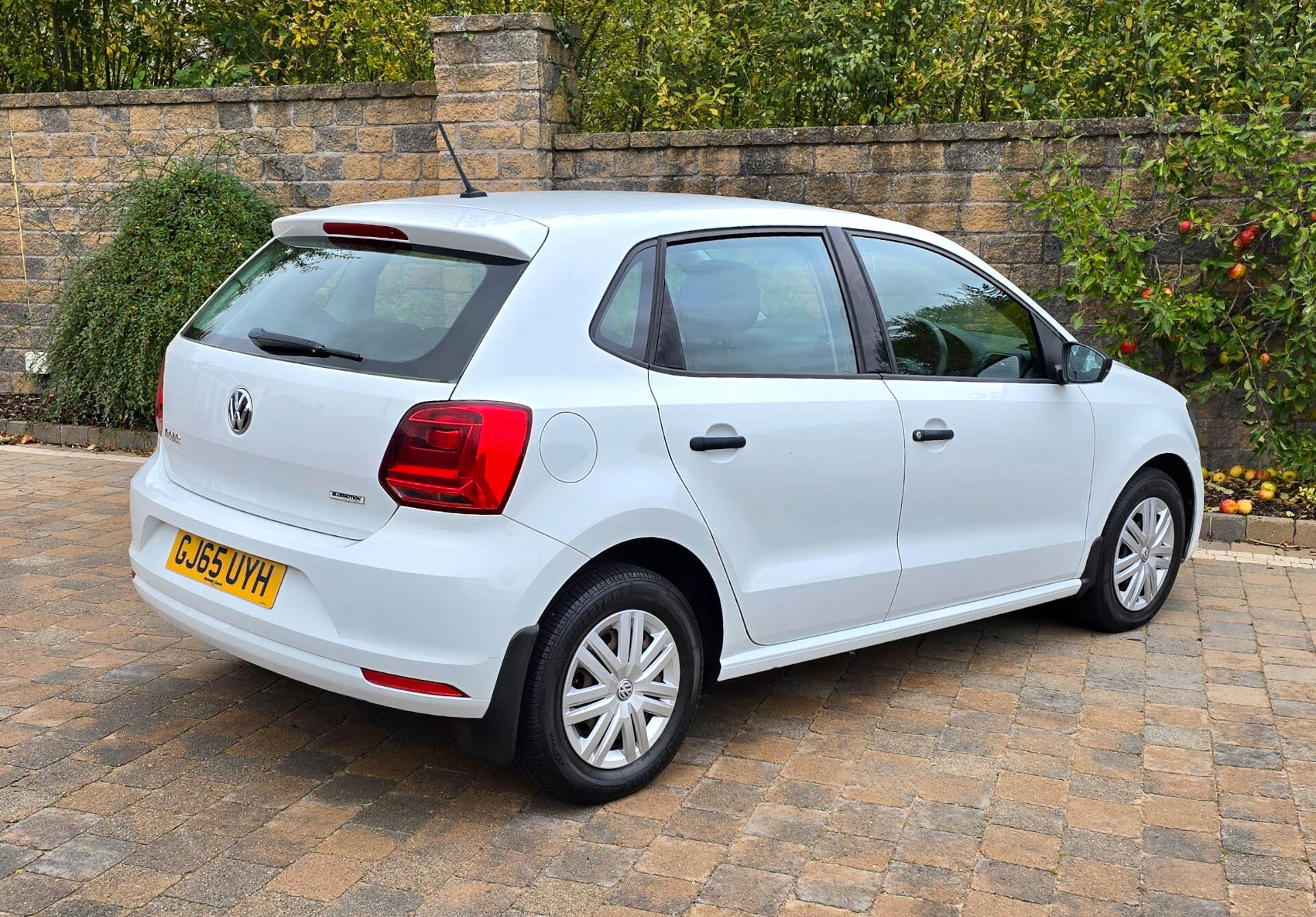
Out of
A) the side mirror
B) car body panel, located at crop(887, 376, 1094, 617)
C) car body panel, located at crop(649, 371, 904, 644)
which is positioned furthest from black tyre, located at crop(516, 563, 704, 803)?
the side mirror

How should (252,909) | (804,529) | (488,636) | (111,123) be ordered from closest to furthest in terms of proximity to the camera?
(252,909) → (488,636) → (804,529) → (111,123)

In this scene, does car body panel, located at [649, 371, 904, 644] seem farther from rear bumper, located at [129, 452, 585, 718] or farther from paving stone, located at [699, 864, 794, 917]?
paving stone, located at [699, 864, 794, 917]

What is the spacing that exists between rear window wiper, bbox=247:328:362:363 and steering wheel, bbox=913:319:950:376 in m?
2.04

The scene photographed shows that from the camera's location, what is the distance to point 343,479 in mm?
3416

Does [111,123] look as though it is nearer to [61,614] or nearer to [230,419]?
[61,614]

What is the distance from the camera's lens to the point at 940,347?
4602 millimetres

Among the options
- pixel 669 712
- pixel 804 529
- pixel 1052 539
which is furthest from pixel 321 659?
pixel 1052 539

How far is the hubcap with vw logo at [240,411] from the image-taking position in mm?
3672

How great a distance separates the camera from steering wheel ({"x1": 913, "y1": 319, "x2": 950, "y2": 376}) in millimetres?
4566

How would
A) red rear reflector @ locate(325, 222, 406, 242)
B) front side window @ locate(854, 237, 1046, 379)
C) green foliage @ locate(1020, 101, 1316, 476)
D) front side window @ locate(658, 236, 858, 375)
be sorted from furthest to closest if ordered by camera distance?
green foliage @ locate(1020, 101, 1316, 476) < front side window @ locate(854, 237, 1046, 379) < front side window @ locate(658, 236, 858, 375) < red rear reflector @ locate(325, 222, 406, 242)

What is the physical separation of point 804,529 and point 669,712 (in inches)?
28.4

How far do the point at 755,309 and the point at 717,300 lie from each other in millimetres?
160

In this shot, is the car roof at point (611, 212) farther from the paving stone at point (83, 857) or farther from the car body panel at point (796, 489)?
the paving stone at point (83, 857)

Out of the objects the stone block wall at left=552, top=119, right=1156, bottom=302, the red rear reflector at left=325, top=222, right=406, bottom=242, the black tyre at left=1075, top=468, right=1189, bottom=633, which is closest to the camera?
the red rear reflector at left=325, top=222, right=406, bottom=242
